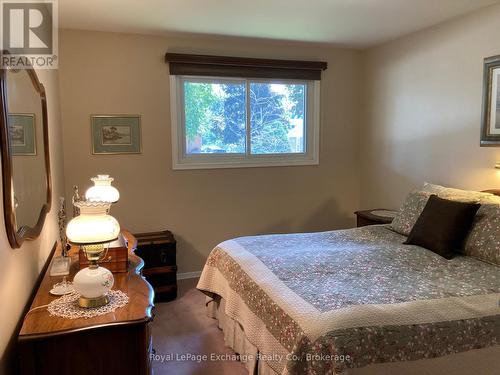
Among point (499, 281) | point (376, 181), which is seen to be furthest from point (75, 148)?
point (499, 281)

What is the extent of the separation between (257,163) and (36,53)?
2347 millimetres

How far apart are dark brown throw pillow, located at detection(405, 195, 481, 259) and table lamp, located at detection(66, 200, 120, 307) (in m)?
2.09

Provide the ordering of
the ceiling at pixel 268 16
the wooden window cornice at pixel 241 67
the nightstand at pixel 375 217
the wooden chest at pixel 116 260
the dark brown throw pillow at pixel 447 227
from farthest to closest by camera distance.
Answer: the wooden window cornice at pixel 241 67 < the nightstand at pixel 375 217 < the ceiling at pixel 268 16 < the dark brown throw pillow at pixel 447 227 < the wooden chest at pixel 116 260

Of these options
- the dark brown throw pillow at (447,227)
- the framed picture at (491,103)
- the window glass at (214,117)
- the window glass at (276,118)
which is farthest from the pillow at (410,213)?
the window glass at (214,117)

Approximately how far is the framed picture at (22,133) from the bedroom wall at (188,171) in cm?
165

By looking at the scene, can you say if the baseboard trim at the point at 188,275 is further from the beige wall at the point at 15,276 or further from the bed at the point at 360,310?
the beige wall at the point at 15,276

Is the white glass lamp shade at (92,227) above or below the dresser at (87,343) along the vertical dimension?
above

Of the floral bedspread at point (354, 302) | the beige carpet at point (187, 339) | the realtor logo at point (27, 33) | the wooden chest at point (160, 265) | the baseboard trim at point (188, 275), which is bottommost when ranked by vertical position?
the beige carpet at point (187, 339)

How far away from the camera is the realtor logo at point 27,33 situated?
5.31ft

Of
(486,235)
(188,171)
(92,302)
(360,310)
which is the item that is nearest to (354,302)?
(360,310)

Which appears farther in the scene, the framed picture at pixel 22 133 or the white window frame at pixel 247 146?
the white window frame at pixel 247 146

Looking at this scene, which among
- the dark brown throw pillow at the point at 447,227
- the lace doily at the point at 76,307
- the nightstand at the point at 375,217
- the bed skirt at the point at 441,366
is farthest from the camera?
the nightstand at the point at 375,217

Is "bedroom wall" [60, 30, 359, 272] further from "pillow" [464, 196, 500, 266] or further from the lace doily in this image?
the lace doily

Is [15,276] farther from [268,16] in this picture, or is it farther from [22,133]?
[268,16]
